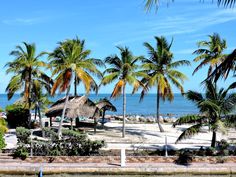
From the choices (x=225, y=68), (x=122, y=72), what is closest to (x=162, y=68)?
(x=122, y=72)

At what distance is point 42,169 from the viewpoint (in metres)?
13.7

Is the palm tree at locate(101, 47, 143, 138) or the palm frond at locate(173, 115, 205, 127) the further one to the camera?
the palm tree at locate(101, 47, 143, 138)

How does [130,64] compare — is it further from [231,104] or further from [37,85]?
[231,104]

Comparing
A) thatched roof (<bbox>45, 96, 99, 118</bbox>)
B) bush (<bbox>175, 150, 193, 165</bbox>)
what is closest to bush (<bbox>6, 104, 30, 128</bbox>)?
thatched roof (<bbox>45, 96, 99, 118</bbox>)

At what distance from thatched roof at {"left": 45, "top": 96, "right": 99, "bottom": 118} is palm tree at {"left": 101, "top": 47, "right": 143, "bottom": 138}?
6.65ft

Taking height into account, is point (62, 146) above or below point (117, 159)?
above

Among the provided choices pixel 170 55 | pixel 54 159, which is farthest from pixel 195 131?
pixel 170 55

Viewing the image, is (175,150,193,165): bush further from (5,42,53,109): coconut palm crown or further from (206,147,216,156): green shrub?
(5,42,53,109): coconut palm crown

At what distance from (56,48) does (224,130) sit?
1053cm

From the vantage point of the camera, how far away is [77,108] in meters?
22.5

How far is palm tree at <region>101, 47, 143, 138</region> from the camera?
21672 mm

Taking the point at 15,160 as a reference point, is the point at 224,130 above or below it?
above

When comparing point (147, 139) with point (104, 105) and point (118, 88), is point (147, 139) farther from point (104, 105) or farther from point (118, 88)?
point (104, 105)

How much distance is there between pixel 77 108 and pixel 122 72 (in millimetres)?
3666
